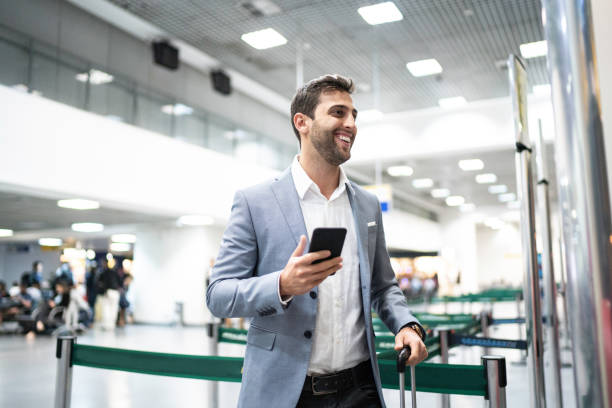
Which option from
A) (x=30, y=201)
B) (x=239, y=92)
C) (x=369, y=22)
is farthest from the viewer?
(x=239, y=92)

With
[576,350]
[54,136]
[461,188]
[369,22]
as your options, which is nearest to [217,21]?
[369,22]

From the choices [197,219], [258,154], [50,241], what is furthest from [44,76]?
[50,241]

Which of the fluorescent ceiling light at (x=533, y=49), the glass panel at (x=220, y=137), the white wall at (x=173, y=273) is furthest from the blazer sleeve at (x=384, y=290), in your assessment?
the white wall at (x=173, y=273)

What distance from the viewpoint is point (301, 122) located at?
1.90 metres

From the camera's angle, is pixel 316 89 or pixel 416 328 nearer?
pixel 416 328

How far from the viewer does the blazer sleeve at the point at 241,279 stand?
59.2 inches

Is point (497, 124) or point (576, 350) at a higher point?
point (497, 124)

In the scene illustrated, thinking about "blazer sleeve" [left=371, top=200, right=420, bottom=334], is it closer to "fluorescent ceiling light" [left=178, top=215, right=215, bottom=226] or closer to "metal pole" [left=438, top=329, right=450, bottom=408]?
"metal pole" [left=438, top=329, right=450, bottom=408]

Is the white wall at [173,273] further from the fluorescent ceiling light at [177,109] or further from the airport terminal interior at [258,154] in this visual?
the fluorescent ceiling light at [177,109]

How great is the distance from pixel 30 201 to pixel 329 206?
12739 millimetres

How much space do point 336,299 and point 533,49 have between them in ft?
35.8

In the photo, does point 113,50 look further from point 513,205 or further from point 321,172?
point 513,205

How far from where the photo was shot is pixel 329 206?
1870 millimetres

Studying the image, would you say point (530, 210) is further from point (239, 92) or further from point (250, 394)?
point (239, 92)
